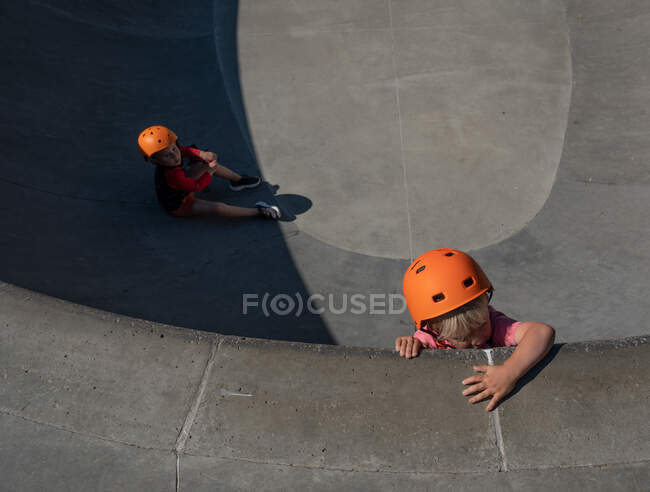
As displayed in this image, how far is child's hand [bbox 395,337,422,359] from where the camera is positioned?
→ 3930 millimetres

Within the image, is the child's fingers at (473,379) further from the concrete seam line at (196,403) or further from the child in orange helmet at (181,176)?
the child in orange helmet at (181,176)

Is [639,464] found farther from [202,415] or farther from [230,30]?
[230,30]

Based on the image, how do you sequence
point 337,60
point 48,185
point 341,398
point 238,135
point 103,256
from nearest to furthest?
point 341,398 < point 103,256 < point 48,185 < point 238,135 < point 337,60

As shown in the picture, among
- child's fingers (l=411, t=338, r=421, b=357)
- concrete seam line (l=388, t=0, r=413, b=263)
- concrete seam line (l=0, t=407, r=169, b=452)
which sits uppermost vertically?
child's fingers (l=411, t=338, r=421, b=357)

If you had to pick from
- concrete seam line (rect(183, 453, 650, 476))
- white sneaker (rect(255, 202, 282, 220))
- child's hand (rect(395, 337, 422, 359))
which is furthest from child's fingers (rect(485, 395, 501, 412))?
white sneaker (rect(255, 202, 282, 220))

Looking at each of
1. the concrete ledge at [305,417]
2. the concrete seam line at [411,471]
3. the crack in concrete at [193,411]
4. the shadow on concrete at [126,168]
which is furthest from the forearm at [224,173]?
the concrete seam line at [411,471]

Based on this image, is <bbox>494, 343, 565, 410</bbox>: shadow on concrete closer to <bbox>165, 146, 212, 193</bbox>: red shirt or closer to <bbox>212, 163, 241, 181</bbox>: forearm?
<bbox>165, 146, 212, 193</bbox>: red shirt

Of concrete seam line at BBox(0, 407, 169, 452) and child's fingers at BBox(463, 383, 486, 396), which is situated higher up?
child's fingers at BBox(463, 383, 486, 396)

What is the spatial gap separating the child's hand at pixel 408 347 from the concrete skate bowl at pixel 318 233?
0.07 metres

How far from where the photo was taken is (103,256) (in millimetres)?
6785

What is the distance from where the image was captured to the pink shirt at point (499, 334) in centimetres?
400

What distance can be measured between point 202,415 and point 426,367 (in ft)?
4.82

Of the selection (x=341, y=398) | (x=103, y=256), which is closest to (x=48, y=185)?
(x=103, y=256)

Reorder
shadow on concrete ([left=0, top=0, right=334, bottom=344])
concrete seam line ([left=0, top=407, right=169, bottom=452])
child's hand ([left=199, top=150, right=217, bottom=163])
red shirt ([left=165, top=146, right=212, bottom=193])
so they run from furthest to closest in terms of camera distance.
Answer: child's hand ([left=199, top=150, right=217, bottom=163]) < red shirt ([left=165, top=146, right=212, bottom=193]) < shadow on concrete ([left=0, top=0, right=334, bottom=344]) < concrete seam line ([left=0, top=407, right=169, bottom=452])
